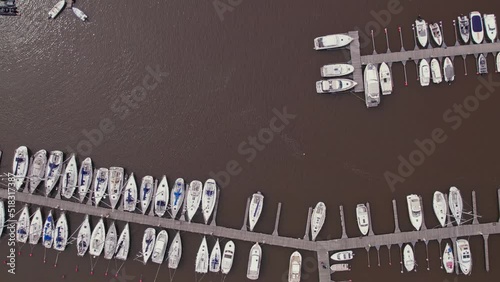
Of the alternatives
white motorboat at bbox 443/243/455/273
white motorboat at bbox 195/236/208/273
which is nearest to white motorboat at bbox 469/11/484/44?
white motorboat at bbox 443/243/455/273

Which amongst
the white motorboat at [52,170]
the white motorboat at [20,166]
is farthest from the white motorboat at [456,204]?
the white motorboat at [20,166]

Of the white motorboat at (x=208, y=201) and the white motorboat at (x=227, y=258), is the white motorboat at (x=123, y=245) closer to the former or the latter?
the white motorboat at (x=208, y=201)

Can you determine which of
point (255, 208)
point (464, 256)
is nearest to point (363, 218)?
point (464, 256)

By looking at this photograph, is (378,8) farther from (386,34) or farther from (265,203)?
(265,203)

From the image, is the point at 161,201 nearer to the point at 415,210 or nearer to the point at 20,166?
the point at 20,166

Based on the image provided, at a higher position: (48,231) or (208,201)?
(208,201)

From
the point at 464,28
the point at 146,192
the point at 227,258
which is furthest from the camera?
the point at 146,192
